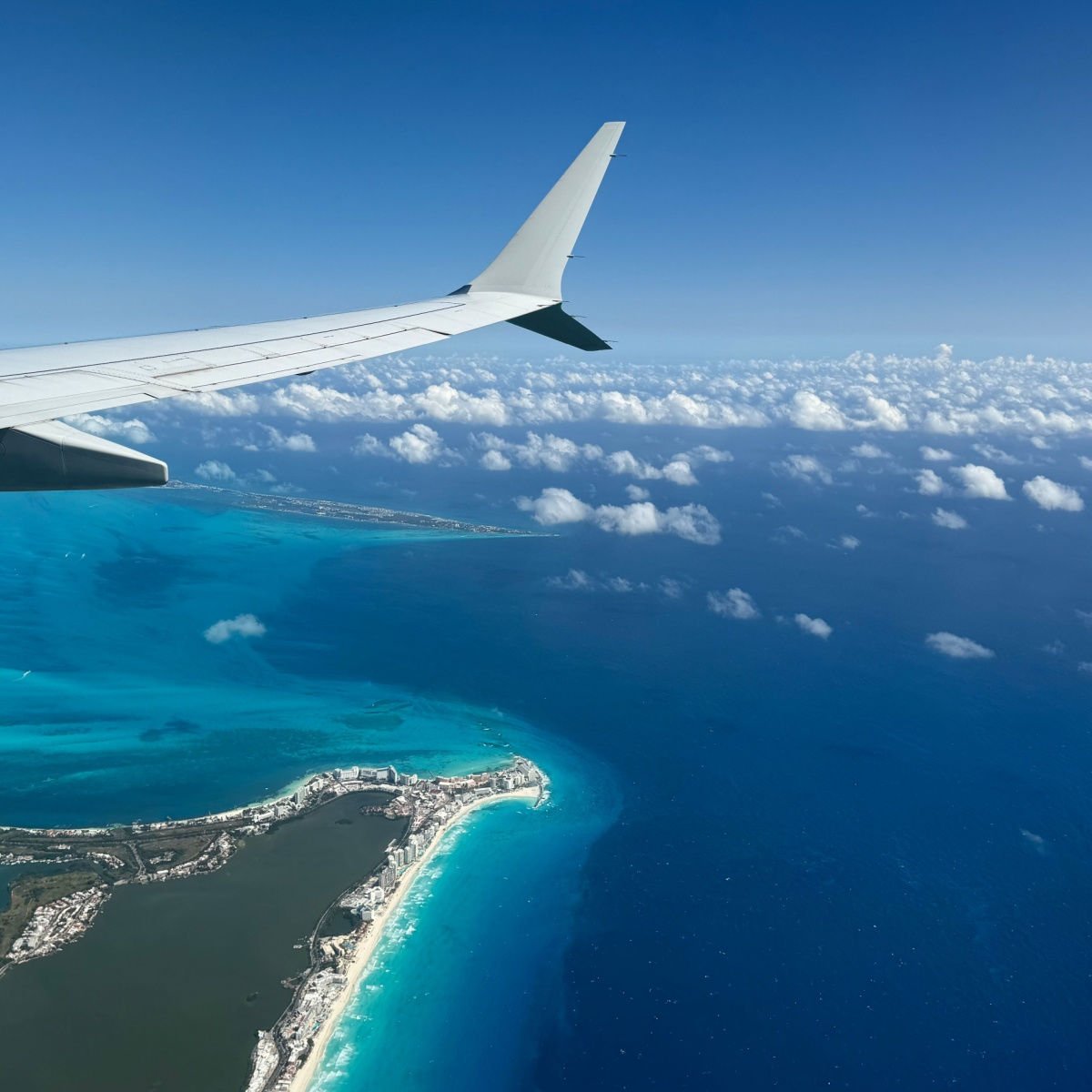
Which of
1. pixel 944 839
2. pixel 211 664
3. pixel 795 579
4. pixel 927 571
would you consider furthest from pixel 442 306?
pixel 927 571

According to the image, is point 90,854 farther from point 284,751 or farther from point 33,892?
point 284,751

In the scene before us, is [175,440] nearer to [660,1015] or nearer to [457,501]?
[457,501]

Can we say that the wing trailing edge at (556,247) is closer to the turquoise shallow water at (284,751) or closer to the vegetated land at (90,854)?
the turquoise shallow water at (284,751)

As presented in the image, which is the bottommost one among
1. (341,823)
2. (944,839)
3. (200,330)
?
(944,839)

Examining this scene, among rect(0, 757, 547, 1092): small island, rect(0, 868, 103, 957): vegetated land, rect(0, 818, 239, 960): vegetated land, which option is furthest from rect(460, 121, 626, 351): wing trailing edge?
rect(0, 818, 239, 960): vegetated land

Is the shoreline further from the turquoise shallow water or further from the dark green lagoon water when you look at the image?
the dark green lagoon water

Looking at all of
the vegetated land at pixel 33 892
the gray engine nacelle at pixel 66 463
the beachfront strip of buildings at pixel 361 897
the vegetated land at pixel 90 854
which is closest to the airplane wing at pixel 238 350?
the gray engine nacelle at pixel 66 463
